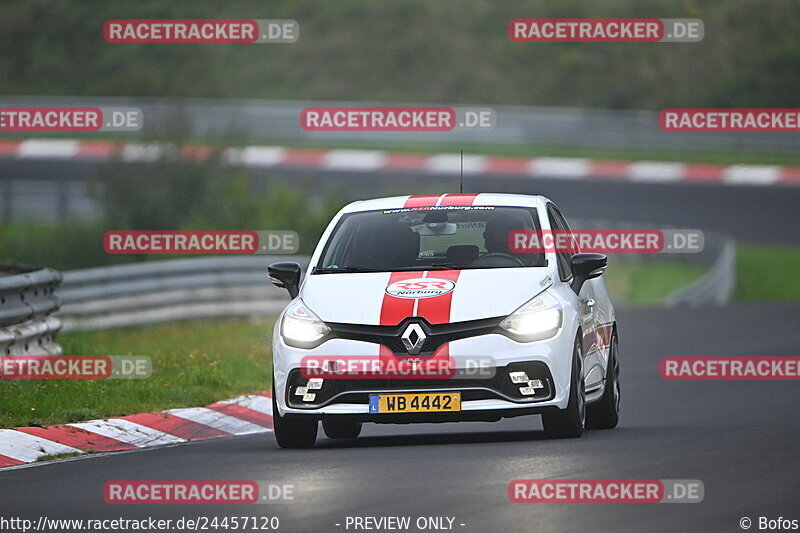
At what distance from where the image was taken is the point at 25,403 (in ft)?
42.0

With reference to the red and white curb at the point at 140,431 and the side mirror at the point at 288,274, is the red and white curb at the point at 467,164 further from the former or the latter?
the side mirror at the point at 288,274

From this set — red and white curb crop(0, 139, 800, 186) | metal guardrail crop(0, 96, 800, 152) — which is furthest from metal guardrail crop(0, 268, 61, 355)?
metal guardrail crop(0, 96, 800, 152)

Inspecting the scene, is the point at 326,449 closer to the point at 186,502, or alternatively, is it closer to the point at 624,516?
the point at 186,502

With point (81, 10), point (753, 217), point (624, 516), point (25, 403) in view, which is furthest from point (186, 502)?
point (81, 10)

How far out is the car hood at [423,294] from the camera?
11.0m

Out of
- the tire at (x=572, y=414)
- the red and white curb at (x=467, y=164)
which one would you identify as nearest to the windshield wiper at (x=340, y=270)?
the tire at (x=572, y=414)

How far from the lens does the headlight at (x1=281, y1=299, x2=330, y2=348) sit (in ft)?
36.4

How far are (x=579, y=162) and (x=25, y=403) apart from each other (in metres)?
30.7

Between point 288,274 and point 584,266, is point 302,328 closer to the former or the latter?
point 288,274

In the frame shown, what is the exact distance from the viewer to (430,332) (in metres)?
10.9

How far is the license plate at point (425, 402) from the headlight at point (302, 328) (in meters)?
0.60

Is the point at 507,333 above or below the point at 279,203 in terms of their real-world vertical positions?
below

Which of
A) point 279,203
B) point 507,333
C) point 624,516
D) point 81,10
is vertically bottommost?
point 624,516

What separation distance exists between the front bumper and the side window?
95 centimetres
